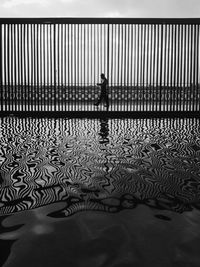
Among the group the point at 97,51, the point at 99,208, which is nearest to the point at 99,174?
the point at 99,208

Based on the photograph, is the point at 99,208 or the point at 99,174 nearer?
the point at 99,208

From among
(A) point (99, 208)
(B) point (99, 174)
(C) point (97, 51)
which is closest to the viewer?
(A) point (99, 208)

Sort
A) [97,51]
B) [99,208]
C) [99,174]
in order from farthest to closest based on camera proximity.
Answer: [97,51] < [99,174] < [99,208]

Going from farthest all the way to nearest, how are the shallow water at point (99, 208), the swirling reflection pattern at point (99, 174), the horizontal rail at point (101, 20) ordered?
1. the horizontal rail at point (101, 20)
2. the swirling reflection pattern at point (99, 174)
3. the shallow water at point (99, 208)

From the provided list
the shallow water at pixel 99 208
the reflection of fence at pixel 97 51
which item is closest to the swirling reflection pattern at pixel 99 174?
the shallow water at pixel 99 208

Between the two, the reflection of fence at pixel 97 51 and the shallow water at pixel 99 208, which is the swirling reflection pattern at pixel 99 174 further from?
the reflection of fence at pixel 97 51

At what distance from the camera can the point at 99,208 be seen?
8.87 feet

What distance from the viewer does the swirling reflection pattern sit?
288cm

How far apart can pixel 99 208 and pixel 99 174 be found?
3.63 feet

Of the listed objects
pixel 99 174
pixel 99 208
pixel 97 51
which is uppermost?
pixel 97 51

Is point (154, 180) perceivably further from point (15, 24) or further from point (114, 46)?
point (15, 24)

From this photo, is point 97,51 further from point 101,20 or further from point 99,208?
point 99,208

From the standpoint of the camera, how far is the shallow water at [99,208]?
195 centimetres

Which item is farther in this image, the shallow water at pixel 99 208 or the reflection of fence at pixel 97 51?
the reflection of fence at pixel 97 51
